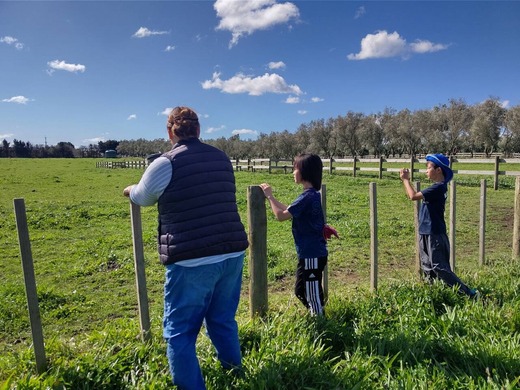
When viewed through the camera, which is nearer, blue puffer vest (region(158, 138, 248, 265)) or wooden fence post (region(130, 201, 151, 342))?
blue puffer vest (region(158, 138, 248, 265))

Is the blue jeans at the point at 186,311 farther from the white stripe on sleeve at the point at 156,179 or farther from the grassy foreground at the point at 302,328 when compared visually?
the white stripe on sleeve at the point at 156,179

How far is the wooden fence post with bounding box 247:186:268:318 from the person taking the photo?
13.0 ft

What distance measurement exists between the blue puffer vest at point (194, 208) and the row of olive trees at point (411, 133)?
57349 millimetres

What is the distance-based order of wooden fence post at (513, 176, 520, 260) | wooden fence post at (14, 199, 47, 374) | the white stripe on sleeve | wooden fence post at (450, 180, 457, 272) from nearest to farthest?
the white stripe on sleeve < wooden fence post at (14, 199, 47, 374) < wooden fence post at (450, 180, 457, 272) < wooden fence post at (513, 176, 520, 260)

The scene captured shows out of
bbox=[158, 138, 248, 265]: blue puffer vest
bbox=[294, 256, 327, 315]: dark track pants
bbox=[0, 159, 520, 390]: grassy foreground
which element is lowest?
bbox=[0, 159, 520, 390]: grassy foreground

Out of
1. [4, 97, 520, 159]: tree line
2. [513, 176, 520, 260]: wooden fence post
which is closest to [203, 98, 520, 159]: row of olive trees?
[4, 97, 520, 159]: tree line

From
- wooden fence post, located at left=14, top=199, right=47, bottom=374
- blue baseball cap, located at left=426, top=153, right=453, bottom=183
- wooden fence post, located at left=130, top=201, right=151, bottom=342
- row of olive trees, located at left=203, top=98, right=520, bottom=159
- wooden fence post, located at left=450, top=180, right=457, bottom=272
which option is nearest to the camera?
wooden fence post, located at left=14, top=199, right=47, bottom=374

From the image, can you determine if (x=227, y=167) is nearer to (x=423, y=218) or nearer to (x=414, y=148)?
(x=423, y=218)

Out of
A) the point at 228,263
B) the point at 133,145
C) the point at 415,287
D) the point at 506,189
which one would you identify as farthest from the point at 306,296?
the point at 133,145

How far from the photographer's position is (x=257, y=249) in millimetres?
3980

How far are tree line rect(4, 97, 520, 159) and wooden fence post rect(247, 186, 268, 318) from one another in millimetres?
48564

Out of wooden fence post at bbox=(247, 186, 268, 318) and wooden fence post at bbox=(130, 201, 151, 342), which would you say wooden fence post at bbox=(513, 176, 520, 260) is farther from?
wooden fence post at bbox=(130, 201, 151, 342)

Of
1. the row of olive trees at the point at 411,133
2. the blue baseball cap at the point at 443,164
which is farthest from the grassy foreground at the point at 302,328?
the row of olive trees at the point at 411,133

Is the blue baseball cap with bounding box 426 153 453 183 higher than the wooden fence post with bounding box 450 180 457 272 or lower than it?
higher
